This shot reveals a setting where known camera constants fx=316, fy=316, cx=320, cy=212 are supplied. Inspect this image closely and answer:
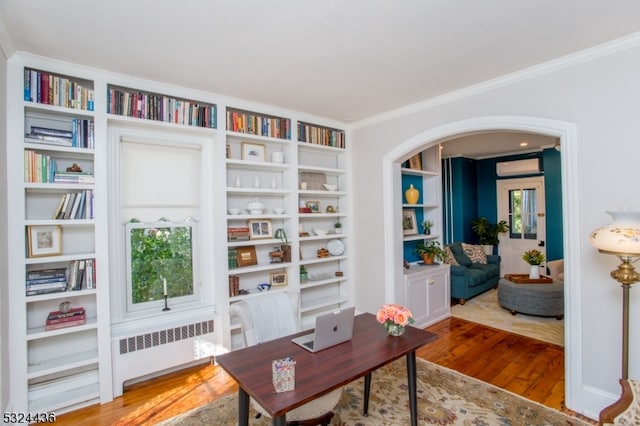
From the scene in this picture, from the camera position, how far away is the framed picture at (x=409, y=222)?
15.3 ft

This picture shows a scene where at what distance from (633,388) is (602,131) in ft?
5.59

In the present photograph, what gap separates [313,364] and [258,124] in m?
2.62

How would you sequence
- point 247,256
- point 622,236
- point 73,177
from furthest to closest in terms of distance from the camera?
point 247,256
point 73,177
point 622,236

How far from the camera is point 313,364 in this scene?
1.74m

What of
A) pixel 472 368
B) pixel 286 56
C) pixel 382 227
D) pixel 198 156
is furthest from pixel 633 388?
pixel 198 156

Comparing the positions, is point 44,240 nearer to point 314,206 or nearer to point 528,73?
Answer: point 314,206

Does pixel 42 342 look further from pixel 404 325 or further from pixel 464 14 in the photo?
pixel 464 14

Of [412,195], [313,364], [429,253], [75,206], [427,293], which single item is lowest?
[427,293]

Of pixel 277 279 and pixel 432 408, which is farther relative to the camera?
pixel 277 279

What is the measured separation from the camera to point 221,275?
3.23m

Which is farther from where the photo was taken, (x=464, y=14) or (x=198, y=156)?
(x=198, y=156)

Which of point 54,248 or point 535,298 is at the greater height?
point 54,248

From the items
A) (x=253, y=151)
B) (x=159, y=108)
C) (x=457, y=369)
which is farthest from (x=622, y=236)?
(x=159, y=108)

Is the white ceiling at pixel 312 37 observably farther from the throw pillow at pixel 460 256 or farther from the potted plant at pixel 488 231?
the potted plant at pixel 488 231
